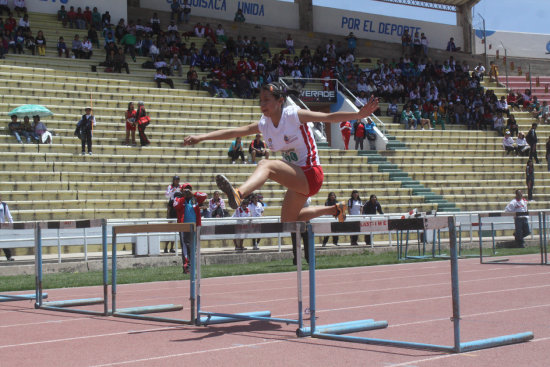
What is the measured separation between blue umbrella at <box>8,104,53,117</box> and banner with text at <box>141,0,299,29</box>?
498 inches

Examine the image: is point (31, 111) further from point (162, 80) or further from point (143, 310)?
point (143, 310)

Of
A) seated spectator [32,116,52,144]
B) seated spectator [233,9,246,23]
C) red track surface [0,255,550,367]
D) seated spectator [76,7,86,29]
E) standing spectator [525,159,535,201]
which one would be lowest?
red track surface [0,255,550,367]

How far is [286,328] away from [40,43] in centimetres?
2268

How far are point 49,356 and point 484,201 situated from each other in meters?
22.8

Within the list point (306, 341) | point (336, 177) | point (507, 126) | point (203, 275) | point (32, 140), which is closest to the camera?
point (306, 341)

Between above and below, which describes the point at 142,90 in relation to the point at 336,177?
above

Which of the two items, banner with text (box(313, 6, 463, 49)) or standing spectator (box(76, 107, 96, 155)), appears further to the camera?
banner with text (box(313, 6, 463, 49))

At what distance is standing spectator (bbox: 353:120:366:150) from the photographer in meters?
27.5

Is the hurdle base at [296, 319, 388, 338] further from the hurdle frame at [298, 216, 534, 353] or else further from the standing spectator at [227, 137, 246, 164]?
the standing spectator at [227, 137, 246, 164]

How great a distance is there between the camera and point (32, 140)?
2209cm

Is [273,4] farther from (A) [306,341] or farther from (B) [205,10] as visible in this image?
(A) [306,341]

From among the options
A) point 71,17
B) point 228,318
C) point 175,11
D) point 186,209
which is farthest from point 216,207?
point 175,11

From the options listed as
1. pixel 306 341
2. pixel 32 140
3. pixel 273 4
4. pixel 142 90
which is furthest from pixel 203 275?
pixel 273 4

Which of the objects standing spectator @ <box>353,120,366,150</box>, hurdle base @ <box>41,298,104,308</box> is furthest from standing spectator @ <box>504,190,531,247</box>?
hurdle base @ <box>41,298,104,308</box>
